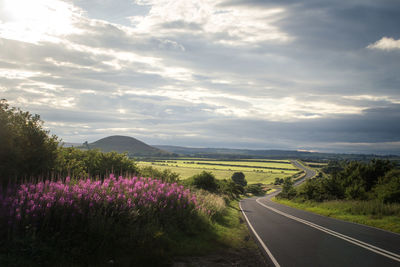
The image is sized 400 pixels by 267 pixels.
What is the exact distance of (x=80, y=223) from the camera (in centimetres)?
824

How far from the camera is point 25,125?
40.3 feet

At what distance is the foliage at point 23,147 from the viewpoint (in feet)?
35.4

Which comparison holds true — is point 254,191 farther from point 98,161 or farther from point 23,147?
point 23,147

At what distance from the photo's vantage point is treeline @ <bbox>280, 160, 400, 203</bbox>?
24403 millimetres

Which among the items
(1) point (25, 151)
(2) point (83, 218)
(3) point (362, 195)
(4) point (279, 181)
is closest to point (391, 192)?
(3) point (362, 195)

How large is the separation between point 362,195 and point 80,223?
2901 cm

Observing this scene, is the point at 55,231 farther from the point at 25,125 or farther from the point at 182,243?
the point at 25,125

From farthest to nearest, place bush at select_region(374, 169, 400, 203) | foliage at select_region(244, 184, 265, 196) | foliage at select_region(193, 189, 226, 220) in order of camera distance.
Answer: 1. foliage at select_region(244, 184, 265, 196)
2. bush at select_region(374, 169, 400, 203)
3. foliage at select_region(193, 189, 226, 220)

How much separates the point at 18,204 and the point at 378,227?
17916 millimetres

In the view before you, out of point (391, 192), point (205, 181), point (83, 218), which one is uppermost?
point (83, 218)

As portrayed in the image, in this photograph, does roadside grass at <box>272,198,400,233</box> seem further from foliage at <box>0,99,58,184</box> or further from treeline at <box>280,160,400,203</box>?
foliage at <box>0,99,58,184</box>

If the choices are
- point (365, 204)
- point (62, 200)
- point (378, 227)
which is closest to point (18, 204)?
point (62, 200)

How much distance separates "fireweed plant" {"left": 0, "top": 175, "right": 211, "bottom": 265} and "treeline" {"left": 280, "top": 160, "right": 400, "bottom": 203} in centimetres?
2134

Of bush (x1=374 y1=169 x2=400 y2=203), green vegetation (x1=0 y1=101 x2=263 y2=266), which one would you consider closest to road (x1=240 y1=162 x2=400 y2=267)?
green vegetation (x1=0 y1=101 x2=263 y2=266)
